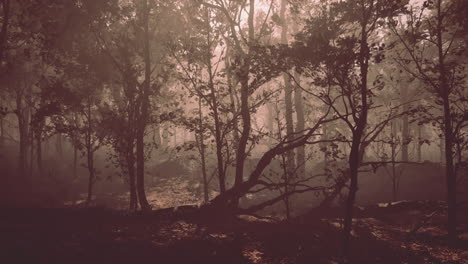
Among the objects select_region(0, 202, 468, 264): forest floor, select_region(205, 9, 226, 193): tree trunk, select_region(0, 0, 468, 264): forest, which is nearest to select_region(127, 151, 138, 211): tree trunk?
select_region(0, 0, 468, 264): forest

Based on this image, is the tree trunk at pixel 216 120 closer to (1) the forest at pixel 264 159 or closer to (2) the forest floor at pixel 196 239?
(1) the forest at pixel 264 159

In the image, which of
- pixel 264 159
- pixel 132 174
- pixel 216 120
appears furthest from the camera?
pixel 132 174

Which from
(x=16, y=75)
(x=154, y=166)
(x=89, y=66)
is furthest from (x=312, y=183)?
(x=16, y=75)

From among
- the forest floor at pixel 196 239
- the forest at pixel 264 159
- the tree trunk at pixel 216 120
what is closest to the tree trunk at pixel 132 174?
the forest at pixel 264 159

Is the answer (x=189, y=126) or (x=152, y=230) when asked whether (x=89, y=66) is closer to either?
(x=189, y=126)

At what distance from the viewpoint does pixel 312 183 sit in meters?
30.6

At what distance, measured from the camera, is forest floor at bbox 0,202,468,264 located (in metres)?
9.23

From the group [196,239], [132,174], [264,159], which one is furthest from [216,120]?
[132,174]

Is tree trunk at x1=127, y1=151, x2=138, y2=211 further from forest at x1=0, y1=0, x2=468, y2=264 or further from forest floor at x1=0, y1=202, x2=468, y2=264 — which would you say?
forest floor at x1=0, y1=202, x2=468, y2=264

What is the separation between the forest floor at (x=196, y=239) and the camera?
9.23 metres

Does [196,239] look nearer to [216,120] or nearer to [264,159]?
[264,159]

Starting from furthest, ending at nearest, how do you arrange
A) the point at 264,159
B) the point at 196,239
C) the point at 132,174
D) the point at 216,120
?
the point at 132,174 → the point at 216,120 → the point at 264,159 → the point at 196,239

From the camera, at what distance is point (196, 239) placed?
11.0 m

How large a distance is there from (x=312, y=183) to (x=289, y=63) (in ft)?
70.5
